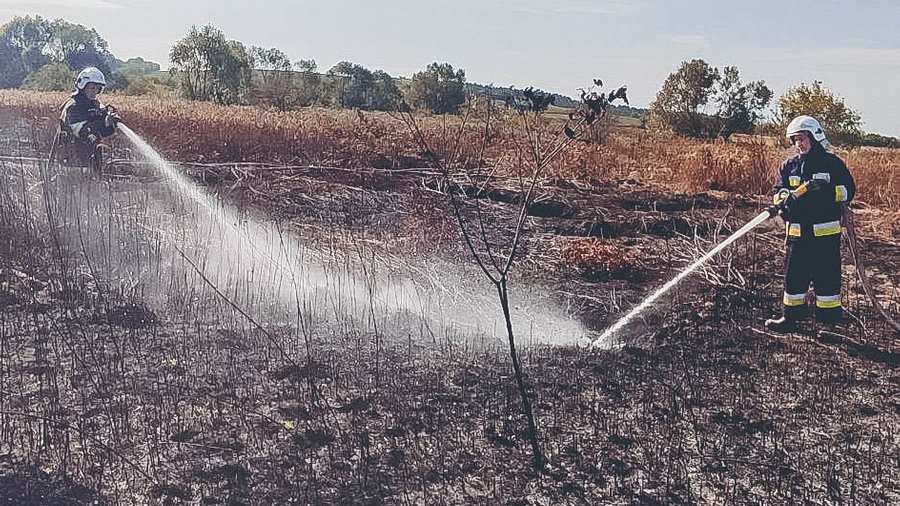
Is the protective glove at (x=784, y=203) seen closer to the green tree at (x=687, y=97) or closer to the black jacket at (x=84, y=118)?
the black jacket at (x=84, y=118)

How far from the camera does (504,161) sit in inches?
479

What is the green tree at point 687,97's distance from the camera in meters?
28.9

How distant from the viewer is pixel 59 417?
414 centimetres

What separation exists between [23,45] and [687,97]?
6654cm

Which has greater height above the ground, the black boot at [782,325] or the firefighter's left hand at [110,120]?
the firefighter's left hand at [110,120]

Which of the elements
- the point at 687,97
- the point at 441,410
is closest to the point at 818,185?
the point at 441,410

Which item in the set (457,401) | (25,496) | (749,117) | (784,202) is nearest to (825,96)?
(749,117)

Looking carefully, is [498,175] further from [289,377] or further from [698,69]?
[698,69]

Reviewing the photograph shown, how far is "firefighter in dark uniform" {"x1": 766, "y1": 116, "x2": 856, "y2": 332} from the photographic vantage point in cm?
572

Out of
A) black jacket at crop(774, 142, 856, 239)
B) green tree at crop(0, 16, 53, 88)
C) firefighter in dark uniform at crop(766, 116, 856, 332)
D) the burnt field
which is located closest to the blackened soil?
the burnt field

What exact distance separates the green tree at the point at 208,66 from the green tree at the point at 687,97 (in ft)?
80.4

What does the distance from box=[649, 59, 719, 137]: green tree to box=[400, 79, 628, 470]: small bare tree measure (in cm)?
1580

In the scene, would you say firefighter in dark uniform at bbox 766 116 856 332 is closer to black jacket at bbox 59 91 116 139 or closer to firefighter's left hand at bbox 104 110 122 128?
firefighter's left hand at bbox 104 110 122 128

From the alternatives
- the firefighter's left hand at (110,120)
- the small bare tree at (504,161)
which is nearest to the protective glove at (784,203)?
the small bare tree at (504,161)
